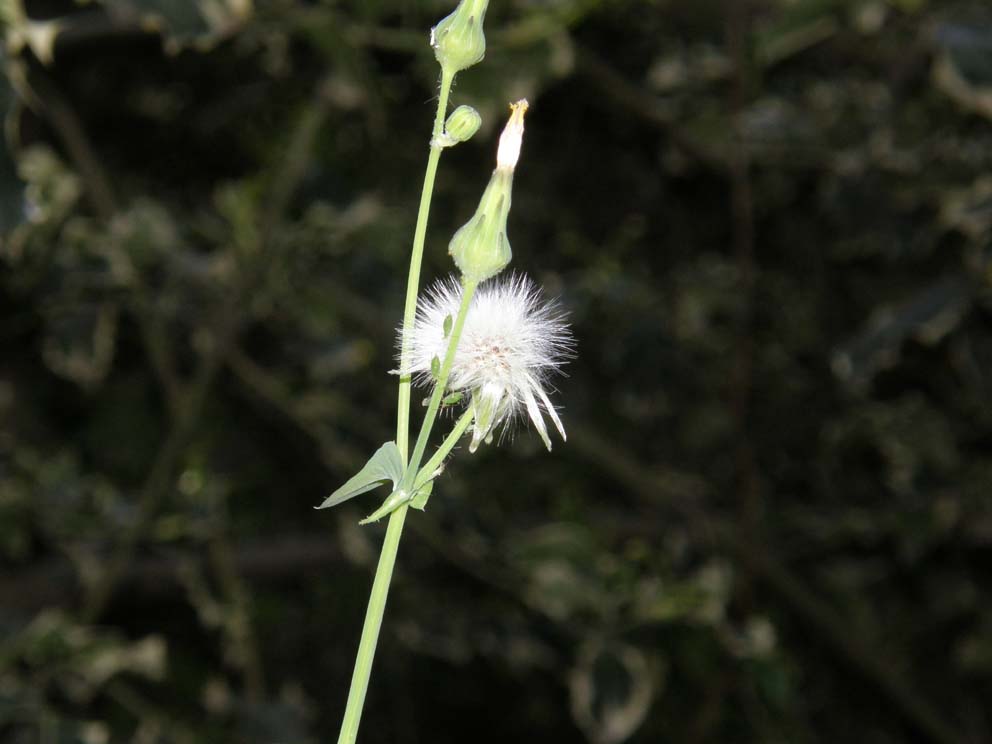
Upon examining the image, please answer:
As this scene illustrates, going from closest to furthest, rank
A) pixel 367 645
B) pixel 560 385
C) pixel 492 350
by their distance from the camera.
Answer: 1. pixel 367 645
2. pixel 492 350
3. pixel 560 385

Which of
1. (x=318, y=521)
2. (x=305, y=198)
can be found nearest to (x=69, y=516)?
(x=305, y=198)

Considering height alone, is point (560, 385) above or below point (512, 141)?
above

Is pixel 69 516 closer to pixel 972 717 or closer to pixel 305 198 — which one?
pixel 305 198

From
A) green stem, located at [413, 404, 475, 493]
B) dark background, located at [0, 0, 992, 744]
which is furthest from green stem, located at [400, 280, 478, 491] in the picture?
dark background, located at [0, 0, 992, 744]

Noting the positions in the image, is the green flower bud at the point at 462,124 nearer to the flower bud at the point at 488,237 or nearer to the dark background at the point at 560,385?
the flower bud at the point at 488,237

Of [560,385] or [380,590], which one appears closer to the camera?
[380,590]

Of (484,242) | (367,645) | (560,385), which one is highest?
(560,385)

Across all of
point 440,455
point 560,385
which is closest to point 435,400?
point 440,455

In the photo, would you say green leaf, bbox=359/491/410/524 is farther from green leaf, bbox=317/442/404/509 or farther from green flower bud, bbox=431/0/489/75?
green flower bud, bbox=431/0/489/75

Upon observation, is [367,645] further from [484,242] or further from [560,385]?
[560,385]
